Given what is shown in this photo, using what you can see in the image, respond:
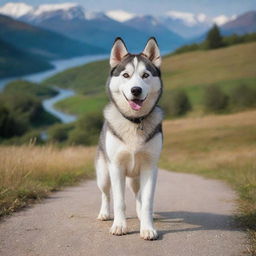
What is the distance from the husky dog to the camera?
5.13 meters

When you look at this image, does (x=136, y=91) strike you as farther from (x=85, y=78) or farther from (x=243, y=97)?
(x=85, y=78)

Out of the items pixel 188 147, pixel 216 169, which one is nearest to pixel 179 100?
pixel 188 147

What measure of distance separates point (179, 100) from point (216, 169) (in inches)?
2126

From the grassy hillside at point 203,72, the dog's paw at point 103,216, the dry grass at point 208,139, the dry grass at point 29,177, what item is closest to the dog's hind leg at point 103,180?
the dog's paw at point 103,216

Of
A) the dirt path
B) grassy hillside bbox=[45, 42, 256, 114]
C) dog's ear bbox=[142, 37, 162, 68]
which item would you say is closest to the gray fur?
dog's ear bbox=[142, 37, 162, 68]

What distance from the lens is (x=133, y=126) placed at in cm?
529

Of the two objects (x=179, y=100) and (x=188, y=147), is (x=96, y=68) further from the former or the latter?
(x=188, y=147)

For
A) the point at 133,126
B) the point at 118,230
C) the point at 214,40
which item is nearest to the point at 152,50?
the point at 133,126

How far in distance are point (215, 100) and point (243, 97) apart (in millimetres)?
4203

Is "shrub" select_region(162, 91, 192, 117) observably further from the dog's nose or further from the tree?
the dog's nose

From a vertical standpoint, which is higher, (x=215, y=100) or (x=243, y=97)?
(x=243, y=97)

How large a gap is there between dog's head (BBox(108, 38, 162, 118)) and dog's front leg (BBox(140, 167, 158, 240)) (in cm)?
72

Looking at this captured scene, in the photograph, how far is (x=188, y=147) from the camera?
129 feet

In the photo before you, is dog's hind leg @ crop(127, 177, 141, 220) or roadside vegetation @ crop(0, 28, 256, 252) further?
roadside vegetation @ crop(0, 28, 256, 252)
